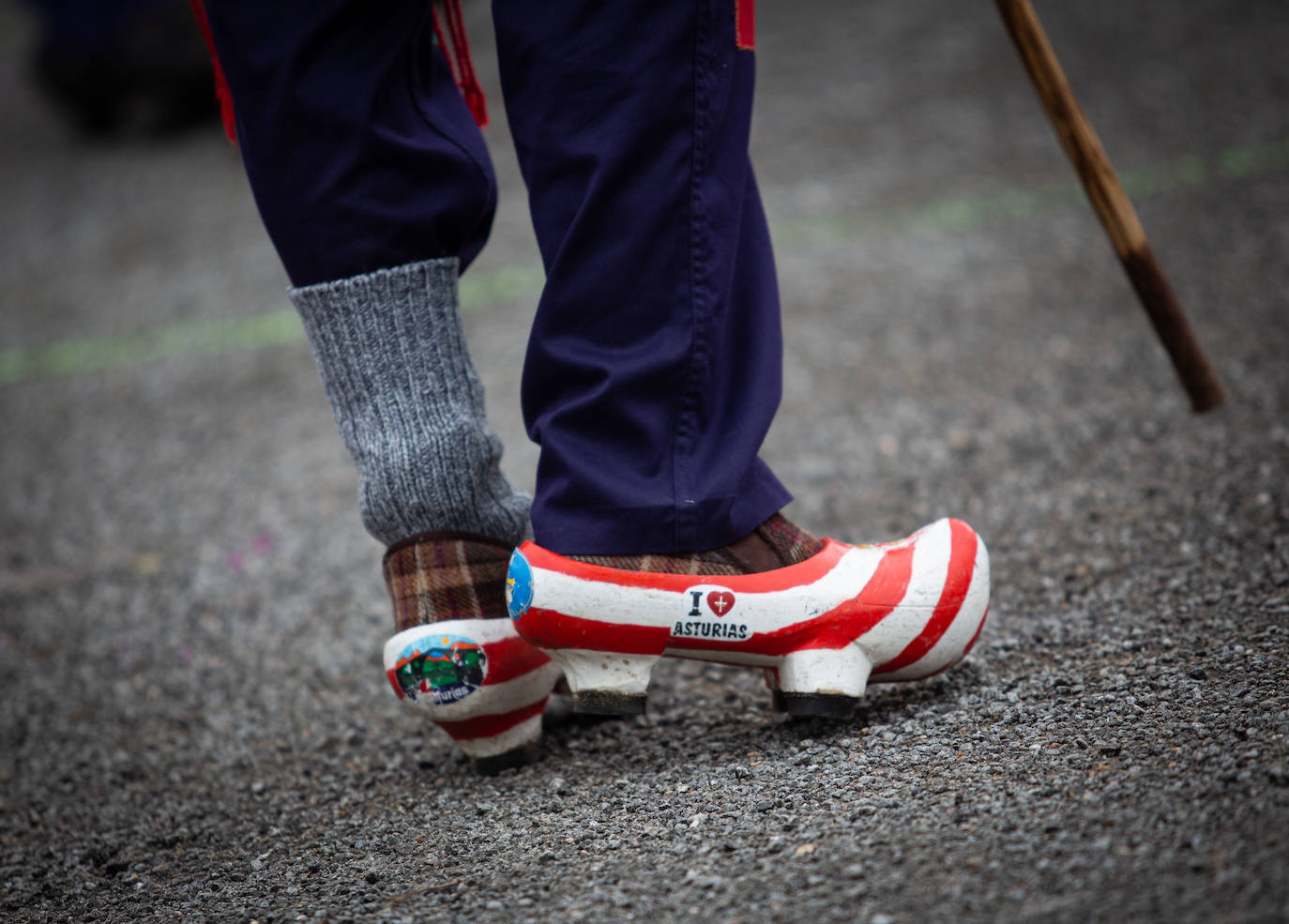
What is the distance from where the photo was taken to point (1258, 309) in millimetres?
2152

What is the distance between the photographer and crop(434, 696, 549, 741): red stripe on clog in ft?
3.46

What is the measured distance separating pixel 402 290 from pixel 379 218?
0.22ft

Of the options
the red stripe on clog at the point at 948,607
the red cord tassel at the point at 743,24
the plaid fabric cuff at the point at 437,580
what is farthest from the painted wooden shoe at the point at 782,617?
the red cord tassel at the point at 743,24

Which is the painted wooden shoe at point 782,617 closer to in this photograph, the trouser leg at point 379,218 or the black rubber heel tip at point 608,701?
the black rubber heel tip at point 608,701

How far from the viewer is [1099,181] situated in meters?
1.26

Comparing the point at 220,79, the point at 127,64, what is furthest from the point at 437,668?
the point at 127,64

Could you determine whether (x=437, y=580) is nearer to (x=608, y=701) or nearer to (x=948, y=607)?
(x=608, y=701)

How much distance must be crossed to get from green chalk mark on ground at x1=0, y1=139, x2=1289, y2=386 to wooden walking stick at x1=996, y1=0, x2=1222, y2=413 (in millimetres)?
1792

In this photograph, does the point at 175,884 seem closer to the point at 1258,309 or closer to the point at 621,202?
the point at 621,202

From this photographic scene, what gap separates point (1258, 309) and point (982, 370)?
0.55 meters

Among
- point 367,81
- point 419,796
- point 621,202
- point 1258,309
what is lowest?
point 419,796

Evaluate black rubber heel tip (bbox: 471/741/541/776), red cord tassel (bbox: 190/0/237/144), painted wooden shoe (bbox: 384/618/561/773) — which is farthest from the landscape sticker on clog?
red cord tassel (bbox: 190/0/237/144)

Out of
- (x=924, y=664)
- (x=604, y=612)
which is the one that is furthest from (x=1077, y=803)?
(x=604, y=612)

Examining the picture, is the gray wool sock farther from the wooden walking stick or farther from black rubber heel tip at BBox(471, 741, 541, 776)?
the wooden walking stick
